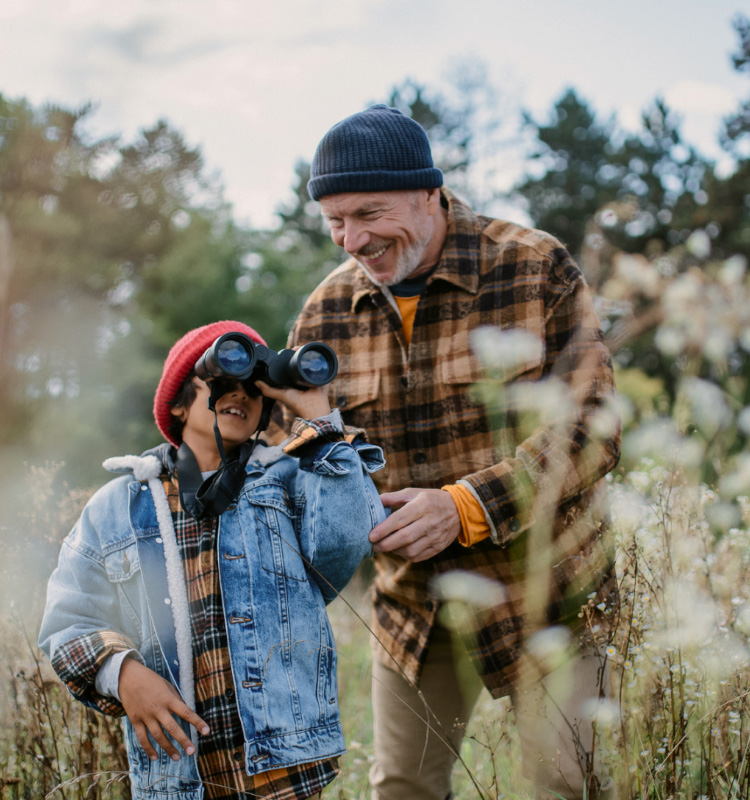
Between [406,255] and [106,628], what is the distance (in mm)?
1291

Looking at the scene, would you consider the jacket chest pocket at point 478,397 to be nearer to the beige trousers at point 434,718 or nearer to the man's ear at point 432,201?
the man's ear at point 432,201

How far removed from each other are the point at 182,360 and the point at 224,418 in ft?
0.75

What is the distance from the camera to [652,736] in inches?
68.2

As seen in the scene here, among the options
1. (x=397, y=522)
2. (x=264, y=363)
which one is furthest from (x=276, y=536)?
(x=264, y=363)

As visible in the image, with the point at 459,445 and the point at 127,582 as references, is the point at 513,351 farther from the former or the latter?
the point at 127,582

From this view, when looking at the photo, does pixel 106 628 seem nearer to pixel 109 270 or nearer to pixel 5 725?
pixel 5 725

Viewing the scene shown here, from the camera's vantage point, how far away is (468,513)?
1915 millimetres

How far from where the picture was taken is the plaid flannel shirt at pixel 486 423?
1.96 metres

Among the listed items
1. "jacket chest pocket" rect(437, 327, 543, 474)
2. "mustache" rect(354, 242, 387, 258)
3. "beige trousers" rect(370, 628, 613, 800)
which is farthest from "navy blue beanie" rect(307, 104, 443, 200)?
"beige trousers" rect(370, 628, 613, 800)

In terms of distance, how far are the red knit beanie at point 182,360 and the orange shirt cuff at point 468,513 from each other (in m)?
0.65

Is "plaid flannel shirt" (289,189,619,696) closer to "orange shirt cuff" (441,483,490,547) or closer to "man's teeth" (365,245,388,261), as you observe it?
"orange shirt cuff" (441,483,490,547)

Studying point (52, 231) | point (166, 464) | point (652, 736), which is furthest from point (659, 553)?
point (52, 231)

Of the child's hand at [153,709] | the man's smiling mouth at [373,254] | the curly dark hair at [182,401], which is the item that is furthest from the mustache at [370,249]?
the child's hand at [153,709]

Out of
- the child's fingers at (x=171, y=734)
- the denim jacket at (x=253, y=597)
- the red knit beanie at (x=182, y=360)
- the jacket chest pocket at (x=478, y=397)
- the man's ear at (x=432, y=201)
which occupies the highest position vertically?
the man's ear at (x=432, y=201)
